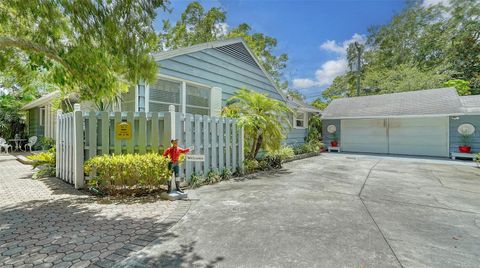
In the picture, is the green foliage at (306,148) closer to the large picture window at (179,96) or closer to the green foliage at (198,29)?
the large picture window at (179,96)

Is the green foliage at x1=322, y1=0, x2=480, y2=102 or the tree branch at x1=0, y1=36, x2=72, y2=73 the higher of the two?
the green foliage at x1=322, y1=0, x2=480, y2=102

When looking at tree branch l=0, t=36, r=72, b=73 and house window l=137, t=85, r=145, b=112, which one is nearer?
tree branch l=0, t=36, r=72, b=73

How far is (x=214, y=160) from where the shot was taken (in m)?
6.48

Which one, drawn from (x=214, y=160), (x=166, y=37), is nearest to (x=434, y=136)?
(x=214, y=160)

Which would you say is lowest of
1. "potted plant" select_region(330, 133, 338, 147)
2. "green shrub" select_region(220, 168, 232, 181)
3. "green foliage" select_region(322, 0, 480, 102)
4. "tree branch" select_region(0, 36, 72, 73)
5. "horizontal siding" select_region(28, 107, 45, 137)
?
"green shrub" select_region(220, 168, 232, 181)

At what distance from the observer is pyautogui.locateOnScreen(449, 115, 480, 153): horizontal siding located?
11.4 metres

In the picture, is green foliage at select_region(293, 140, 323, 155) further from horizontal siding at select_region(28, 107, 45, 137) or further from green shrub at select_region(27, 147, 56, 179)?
horizontal siding at select_region(28, 107, 45, 137)

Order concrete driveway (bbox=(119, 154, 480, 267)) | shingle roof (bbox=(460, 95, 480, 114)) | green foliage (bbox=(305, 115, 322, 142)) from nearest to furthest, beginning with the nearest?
concrete driveway (bbox=(119, 154, 480, 267))
shingle roof (bbox=(460, 95, 480, 114))
green foliage (bbox=(305, 115, 322, 142))

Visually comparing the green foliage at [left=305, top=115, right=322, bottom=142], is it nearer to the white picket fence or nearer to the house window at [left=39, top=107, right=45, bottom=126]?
the white picket fence

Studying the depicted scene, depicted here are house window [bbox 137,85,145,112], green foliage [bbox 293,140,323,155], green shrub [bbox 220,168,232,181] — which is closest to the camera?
house window [bbox 137,85,145,112]

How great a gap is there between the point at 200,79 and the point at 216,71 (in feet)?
3.20

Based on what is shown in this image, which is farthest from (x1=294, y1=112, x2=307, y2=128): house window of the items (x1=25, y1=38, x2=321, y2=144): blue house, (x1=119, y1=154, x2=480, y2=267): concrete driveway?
(x1=119, y1=154, x2=480, y2=267): concrete driveway

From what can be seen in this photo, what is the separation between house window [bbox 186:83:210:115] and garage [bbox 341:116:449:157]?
10676 mm

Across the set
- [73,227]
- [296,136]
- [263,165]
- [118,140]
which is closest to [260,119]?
[263,165]
